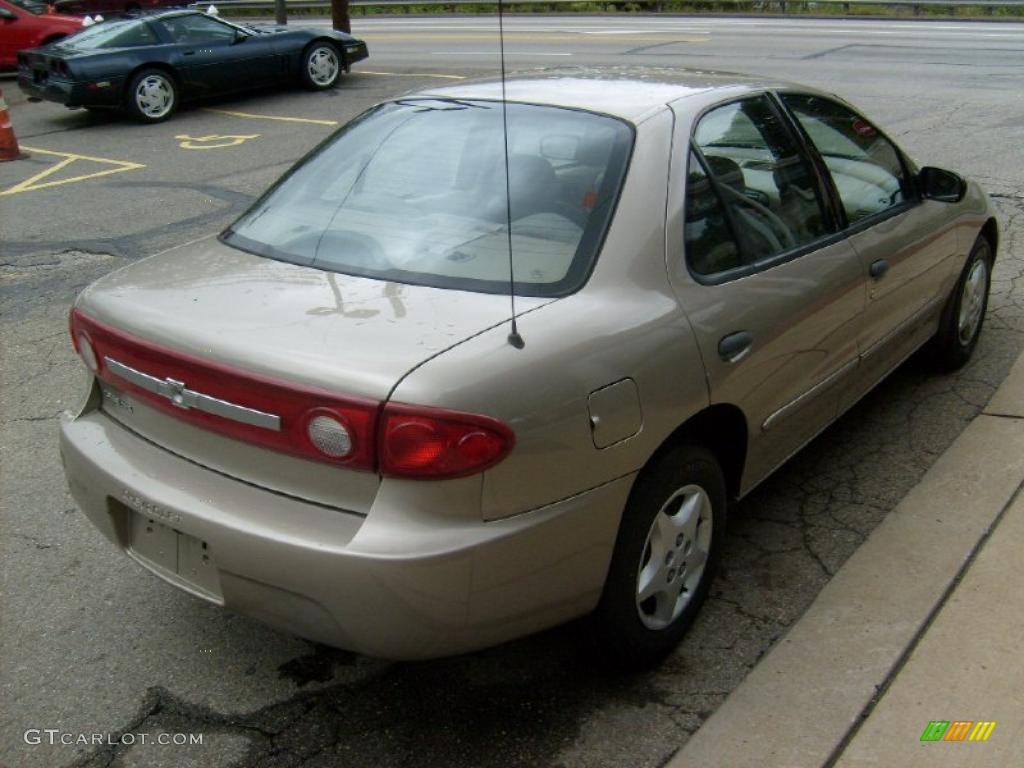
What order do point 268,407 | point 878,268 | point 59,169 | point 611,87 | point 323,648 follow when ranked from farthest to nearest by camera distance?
point 59,169 < point 878,268 < point 611,87 < point 323,648 < point 268,407

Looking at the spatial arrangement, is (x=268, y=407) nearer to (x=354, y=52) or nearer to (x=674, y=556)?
(x=674, y=556)

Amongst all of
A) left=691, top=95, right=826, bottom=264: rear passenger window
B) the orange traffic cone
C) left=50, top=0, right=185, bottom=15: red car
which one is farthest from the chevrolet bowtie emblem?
left=50, top=0, right=185, bottom=15: red car

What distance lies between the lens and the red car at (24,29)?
17891mm

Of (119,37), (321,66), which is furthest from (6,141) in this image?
(321,66)

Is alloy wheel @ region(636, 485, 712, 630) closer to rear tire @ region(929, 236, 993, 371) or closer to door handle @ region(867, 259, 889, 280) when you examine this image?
door handle @ region(867, 259, 889, 280)

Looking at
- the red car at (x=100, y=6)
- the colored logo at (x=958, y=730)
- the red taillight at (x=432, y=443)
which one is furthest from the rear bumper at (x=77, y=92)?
the red car at (x=100, y=6)

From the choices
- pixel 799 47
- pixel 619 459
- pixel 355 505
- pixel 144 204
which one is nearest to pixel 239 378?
pixel 355 505

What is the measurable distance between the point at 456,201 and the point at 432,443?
105 cm

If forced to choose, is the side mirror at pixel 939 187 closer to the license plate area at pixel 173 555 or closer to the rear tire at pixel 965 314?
the rear tire at pixel 965 314

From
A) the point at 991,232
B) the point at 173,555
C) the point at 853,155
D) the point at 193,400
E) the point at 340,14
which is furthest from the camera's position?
the point at 340,14

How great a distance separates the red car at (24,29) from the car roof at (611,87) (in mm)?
16014

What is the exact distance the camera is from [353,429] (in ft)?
8.62

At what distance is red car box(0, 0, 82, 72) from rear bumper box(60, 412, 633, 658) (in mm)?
17179

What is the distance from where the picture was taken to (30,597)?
3719 mm
